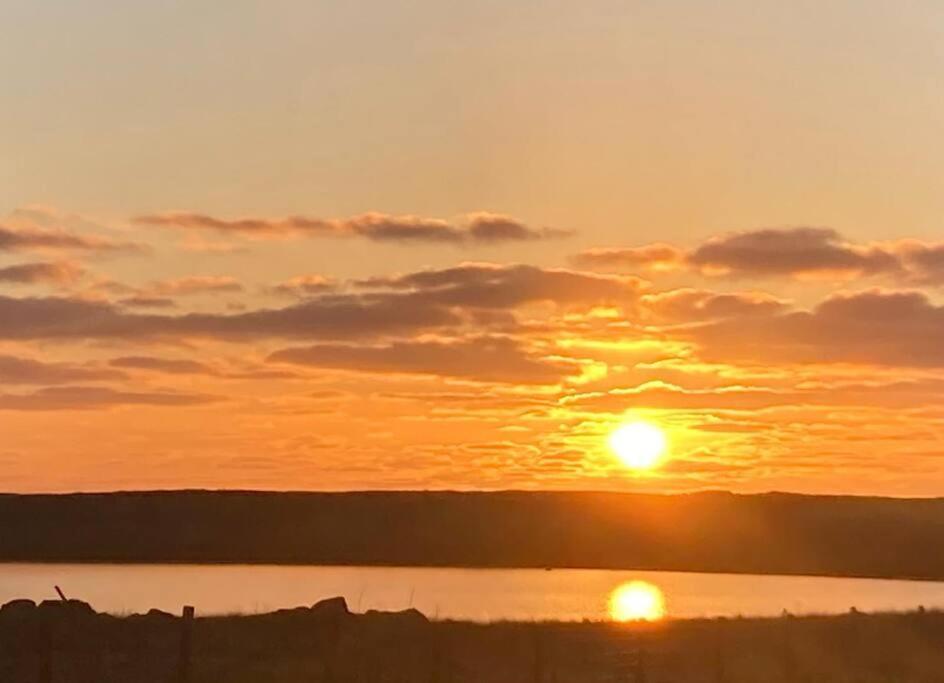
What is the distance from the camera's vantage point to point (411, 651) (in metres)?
34.7

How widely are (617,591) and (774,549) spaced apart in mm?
54306

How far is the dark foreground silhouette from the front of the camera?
31109 millimetres

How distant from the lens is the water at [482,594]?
61.7 meters

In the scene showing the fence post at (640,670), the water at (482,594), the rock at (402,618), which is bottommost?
the fence post at (640,670)

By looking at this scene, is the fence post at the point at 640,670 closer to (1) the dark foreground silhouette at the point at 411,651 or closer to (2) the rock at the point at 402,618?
(1) the dark foreground silhouette at the point at 411,651

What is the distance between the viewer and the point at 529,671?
33.2 metres

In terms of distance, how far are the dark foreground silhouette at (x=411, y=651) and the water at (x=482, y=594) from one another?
1104cm

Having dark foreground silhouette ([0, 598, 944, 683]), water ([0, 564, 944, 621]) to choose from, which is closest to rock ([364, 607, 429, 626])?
dark foreground silhouette ([0, 598, 944, 683])

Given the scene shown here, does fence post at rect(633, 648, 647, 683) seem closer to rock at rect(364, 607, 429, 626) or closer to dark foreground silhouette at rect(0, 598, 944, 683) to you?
dark foreground silhouette at rect(0, 598, 944, 683)

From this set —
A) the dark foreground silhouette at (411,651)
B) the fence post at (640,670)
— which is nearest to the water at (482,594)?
the dark foreground silhouette at (411,651)

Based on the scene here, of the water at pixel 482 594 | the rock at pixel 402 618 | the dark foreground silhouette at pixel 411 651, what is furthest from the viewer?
the water at pixel 482 594

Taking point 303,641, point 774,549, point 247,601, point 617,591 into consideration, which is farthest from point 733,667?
point 774,549

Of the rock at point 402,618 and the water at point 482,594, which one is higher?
the water at point 482,594

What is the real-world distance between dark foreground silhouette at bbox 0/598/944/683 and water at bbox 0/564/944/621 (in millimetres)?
11035
